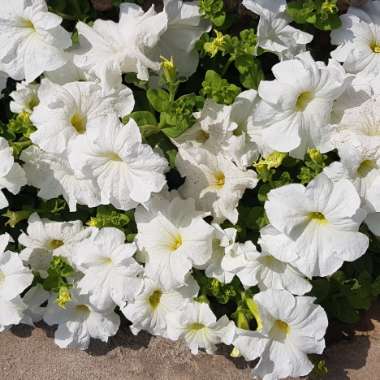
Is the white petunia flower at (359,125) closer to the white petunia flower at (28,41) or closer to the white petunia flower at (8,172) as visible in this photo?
the white petunia flower at (28,41)

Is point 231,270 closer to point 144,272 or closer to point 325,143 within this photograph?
point 144,272

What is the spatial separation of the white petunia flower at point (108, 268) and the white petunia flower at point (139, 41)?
0.58 m

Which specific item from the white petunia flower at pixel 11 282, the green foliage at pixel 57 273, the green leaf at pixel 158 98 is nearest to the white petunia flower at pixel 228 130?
the green leaf at pixel 158 98

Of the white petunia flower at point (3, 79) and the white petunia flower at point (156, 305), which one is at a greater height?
the white petunia flower at point (3, 79)

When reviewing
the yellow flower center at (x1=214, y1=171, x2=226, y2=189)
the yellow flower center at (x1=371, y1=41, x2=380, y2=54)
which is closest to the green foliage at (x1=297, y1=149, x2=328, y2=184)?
the yellow flower center at (x1=214, y1=171, x2=226, y2=189)

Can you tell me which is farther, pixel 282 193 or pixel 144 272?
pixel 144 272

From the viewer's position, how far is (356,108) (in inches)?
92.5

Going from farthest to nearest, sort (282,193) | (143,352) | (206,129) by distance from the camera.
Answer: (143,352), (206,129), (282,193)

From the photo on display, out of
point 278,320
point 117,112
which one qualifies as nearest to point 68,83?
point 117,112

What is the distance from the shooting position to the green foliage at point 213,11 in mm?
2438

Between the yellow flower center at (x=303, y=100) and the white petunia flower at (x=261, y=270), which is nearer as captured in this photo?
the yellow flower center at (x=303, y=100)

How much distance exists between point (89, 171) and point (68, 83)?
38 cm

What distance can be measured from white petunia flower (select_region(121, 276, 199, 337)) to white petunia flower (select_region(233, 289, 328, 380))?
28 cm

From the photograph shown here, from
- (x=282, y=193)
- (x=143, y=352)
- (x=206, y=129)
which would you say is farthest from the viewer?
(x=143, y=352)
